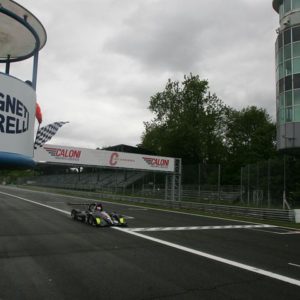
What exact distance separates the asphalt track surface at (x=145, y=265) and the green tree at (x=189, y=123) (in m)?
49.5

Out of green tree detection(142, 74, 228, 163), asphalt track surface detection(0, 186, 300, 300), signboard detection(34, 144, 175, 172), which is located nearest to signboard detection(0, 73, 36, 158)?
asphalt track surface detection(0, 186, 300, 300)

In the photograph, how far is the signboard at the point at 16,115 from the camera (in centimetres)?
447

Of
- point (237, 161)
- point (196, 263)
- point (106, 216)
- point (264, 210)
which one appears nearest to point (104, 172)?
point (237, 161)

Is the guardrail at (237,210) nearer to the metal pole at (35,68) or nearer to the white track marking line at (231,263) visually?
the white track marking line at (231,263)

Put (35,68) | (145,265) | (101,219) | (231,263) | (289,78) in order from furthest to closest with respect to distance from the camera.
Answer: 1. (289,78)
2. (101,219)
3. (231,263)
4. (145,265)
5. (35,68)

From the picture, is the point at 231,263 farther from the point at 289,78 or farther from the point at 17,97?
the point at 289,78

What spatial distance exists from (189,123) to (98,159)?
102ft

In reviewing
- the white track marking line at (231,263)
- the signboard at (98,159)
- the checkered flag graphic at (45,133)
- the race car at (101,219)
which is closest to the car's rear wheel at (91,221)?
the race car at (101,219)

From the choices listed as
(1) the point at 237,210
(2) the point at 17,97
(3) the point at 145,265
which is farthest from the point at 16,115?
(1) the point at 237,210

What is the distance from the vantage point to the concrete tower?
33.0 metres

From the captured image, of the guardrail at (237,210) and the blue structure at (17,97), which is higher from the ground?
the blue structure at (17,97)

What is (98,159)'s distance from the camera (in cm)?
3719

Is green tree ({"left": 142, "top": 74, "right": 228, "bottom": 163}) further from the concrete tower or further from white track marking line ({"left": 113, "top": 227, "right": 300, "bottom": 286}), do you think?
white track marking line ({"left": 113, "top": 227, "right": 300, "bottom": 286})

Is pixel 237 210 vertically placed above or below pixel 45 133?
below
